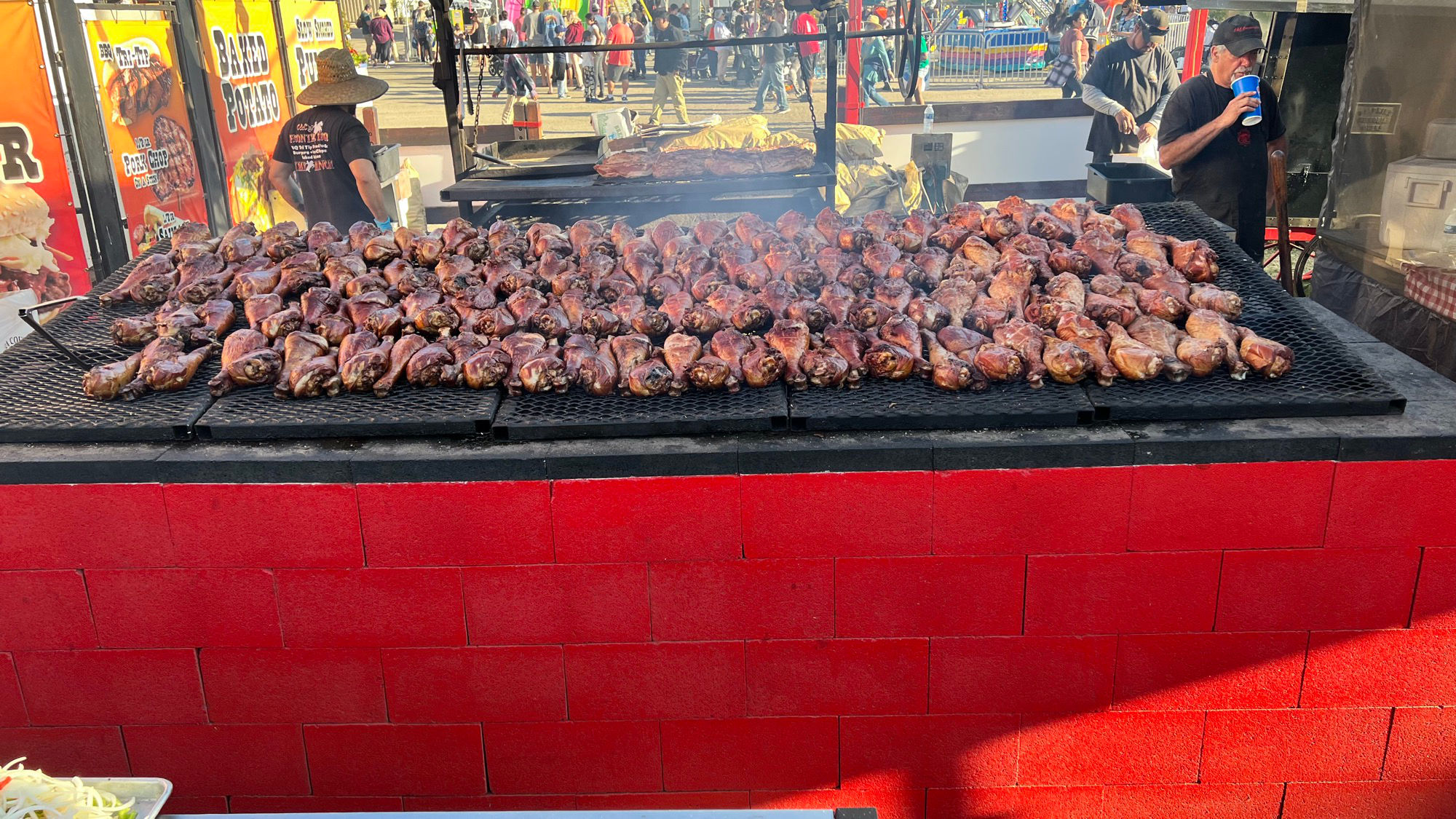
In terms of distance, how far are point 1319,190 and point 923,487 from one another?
8.32 metres

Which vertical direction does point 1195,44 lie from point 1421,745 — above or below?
above

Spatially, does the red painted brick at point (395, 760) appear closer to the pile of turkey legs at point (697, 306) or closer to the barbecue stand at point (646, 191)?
the pile of turkey legs at point (697, 306)

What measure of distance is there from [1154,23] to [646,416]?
9.77 metres

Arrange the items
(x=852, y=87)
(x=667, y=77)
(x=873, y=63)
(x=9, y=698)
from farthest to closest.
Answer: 1. (x=873, y=63)
2. (x=667, y=77)
3. (x=852, y=87)
4. (x=9, y=698)

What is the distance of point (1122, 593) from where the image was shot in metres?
2.83

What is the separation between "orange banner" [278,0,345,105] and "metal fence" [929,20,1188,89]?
14.2 metres

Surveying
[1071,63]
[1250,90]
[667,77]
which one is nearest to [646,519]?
[1250,90]

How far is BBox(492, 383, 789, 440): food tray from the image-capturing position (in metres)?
2.77

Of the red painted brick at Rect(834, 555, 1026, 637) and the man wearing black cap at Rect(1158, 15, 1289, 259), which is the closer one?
the red painted brick at Rect(834, 555, 1026, 637)

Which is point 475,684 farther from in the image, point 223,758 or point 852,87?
point 852,87

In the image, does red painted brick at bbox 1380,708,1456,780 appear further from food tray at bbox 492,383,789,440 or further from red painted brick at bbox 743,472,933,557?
food tray at bbox 492,383,789,440

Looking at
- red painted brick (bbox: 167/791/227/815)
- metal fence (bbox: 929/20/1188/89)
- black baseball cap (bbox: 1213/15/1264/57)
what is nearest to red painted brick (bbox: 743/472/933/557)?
red painted brick (bbox: 167/791/227/815)

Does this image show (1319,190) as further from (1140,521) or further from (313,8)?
(313,8)

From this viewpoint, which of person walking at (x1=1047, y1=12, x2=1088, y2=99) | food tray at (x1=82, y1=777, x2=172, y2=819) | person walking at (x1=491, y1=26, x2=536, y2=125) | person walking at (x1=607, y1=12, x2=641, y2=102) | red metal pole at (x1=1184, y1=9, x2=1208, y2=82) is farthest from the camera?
person walking at (x1=607, y1=12, x2=641, y2=102)
